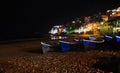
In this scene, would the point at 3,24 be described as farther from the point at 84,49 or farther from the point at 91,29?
the point at 84,49

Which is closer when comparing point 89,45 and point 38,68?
point 38,68

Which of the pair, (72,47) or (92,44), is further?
(72,47)

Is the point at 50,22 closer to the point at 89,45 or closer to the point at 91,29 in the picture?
the point at 91,29

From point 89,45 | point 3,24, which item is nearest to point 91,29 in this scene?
point 89,45

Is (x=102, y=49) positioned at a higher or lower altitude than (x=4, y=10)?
lower

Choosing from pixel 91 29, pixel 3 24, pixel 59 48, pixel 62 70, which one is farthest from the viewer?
pixel 3 24

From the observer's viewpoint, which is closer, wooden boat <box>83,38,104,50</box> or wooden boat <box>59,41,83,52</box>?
wooden boat <box>83,38,104,50</box>

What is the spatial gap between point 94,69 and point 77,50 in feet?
37.4

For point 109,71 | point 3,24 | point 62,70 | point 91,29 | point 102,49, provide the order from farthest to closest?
point 3,24
point 91,29
point 102,49
point 62,70
point 109,71

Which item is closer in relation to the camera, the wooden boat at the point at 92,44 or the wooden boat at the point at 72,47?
the wooden boat at the point at 92,44

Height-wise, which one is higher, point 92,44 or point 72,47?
point 92,44

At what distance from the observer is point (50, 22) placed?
552ft

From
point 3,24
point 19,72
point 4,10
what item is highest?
point 4,10

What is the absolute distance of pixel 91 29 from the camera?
6819 centimetres
